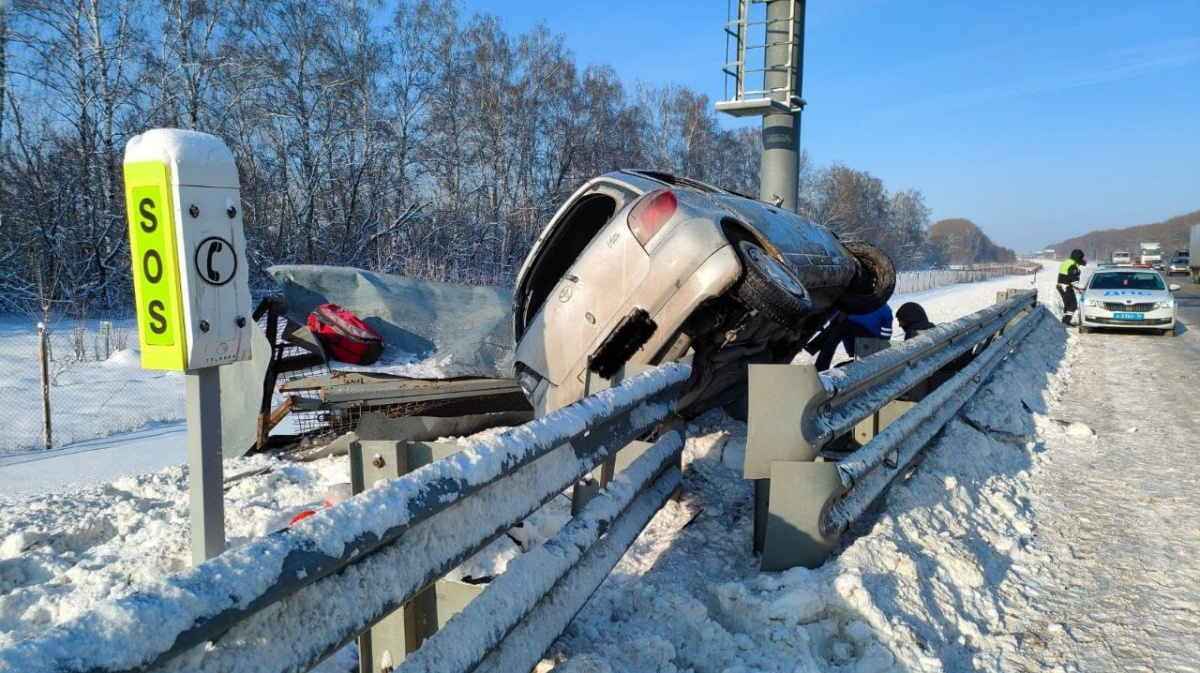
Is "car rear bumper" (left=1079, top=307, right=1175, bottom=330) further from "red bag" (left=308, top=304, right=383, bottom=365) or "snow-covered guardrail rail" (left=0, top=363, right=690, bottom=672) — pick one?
"snow-covered guardrail rail" (left=0, top=363, right=690, bottom=672)

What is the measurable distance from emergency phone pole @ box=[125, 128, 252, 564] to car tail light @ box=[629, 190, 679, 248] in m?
2.40

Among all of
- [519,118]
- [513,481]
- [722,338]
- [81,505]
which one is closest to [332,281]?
[81,505]

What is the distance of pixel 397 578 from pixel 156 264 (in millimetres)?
1627

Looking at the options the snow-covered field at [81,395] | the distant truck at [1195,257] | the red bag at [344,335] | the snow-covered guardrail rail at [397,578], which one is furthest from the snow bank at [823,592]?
the distant truck at [1195,257]

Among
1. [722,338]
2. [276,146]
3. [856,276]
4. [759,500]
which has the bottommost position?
[759,500]

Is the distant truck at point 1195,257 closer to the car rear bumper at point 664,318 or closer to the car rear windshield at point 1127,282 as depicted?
the car rear windshield at point 1127,282

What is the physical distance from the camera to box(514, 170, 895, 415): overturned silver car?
163 inches

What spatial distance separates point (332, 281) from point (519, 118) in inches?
1046

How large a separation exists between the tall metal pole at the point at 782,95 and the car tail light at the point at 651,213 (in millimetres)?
7916

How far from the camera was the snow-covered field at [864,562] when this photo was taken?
246 cm

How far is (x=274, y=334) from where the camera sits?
6047 mm

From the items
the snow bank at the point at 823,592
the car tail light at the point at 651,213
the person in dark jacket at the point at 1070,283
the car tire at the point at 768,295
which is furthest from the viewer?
the person in dark jacket at the point at 1070,283

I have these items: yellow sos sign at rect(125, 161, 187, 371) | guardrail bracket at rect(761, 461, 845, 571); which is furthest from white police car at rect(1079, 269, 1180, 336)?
yellow sos sign at rect(125, 161, 187, 371)

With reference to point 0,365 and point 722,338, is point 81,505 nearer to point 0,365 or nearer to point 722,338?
point 722,338
